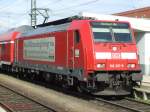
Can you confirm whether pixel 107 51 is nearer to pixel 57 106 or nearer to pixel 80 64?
pixel 80 64

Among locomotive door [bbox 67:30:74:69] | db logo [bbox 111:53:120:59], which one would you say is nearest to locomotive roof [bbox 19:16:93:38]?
locomotive door [bbox 67:30:74:69]

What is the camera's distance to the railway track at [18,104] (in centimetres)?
1430

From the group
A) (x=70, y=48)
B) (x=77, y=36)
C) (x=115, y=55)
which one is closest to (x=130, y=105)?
(x=115, y=55)

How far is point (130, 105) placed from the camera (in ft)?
51.0

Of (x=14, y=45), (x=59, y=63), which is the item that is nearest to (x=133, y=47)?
(x=59, y=63)

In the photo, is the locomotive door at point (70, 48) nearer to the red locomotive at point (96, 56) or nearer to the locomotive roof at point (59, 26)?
the red locomotive at point (96, 56)

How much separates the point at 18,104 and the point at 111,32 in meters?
4.59

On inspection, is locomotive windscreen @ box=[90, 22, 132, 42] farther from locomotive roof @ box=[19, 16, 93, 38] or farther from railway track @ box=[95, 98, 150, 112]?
railway track @ box=[95, 98, 150, 112]

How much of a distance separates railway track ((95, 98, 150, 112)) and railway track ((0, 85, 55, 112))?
2.49 meters

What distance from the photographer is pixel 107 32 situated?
17.1 m

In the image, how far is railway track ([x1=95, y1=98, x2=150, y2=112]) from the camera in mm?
14391

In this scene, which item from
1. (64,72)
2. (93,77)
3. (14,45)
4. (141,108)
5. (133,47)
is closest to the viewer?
(141,108)

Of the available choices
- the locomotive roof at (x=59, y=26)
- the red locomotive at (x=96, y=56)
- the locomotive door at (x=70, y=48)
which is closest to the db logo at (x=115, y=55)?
the red locomotive at (x=96, y=56)

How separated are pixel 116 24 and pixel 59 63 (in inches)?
132
